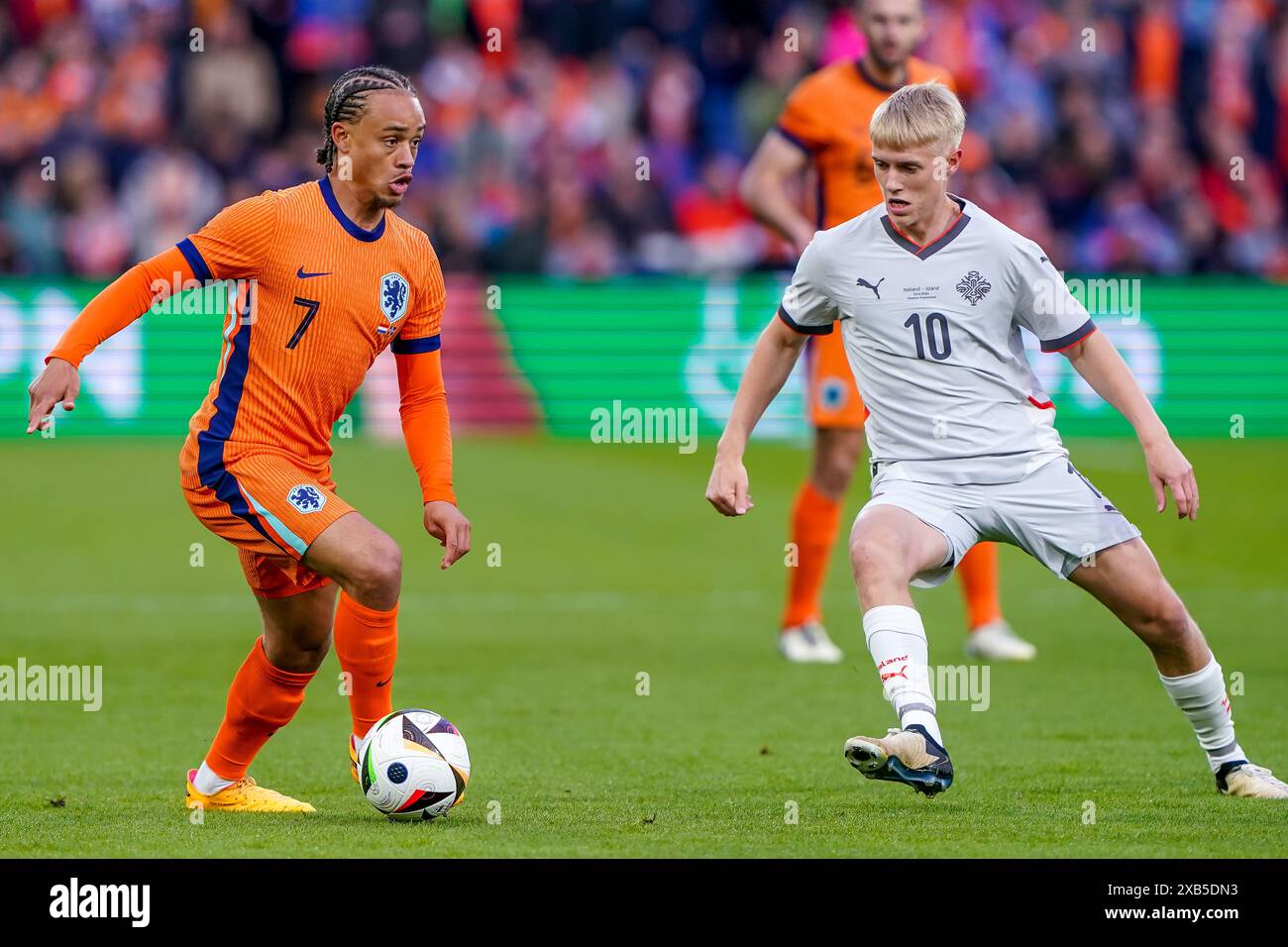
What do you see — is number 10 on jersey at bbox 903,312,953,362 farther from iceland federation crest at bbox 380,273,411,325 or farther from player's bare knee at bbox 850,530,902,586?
iceland federation crest at bbox 380,273,411,325

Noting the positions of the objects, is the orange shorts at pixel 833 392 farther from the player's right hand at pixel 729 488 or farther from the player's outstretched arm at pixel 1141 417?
the player's right hand at pixel 729 488

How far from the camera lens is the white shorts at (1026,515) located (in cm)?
532

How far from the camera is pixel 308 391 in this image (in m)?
5.40

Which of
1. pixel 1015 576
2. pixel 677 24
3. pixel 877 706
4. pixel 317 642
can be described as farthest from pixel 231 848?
pixel 677 24

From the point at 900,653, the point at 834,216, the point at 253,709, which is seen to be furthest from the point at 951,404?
the point at 834,216

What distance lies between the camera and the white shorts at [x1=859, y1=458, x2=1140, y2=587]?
532 centimetres

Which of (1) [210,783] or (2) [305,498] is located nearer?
(2) [305,498]

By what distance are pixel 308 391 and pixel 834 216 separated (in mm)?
3992

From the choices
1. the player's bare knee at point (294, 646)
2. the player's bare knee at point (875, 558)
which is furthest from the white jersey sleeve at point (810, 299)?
the player's bare knee at point (294, 646)

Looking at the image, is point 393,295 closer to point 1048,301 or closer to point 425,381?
point 425,381

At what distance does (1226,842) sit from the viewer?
4879 mm

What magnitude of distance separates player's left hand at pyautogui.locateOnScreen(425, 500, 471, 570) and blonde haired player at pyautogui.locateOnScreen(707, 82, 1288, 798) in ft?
2.24

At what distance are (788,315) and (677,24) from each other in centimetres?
1647

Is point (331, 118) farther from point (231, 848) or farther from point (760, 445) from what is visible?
point (760, 445)
